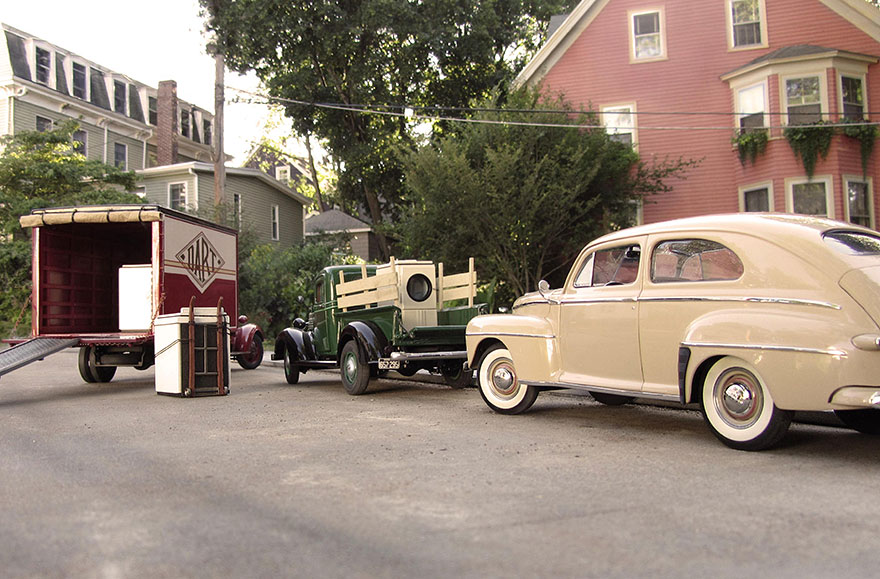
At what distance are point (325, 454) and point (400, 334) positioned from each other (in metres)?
4.33

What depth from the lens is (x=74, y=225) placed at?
13602mm

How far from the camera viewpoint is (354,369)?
35.5 ft

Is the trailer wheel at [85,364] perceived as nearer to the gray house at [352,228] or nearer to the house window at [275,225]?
the house window at [275,225]

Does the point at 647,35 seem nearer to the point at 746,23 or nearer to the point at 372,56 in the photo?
the point at 746,23

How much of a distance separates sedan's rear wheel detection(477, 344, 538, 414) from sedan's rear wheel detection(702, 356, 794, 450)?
2317 millimetres

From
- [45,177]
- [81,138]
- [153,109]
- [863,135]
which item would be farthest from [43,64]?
[863,135]

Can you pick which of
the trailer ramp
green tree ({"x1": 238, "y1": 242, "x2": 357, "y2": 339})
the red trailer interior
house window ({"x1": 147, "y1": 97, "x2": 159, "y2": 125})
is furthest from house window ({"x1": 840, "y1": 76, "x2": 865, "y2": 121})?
house window ({"x1": 147, "y1": 97, "x2": 159, "y2": 125})

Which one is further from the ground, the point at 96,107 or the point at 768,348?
the point at 96,107

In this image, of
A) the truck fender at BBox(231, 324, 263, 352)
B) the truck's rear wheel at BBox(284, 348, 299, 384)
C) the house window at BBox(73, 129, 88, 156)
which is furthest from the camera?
the house window at BBox(73, 129, 88, 156)

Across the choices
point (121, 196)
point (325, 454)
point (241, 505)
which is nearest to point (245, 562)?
point (241, 505)

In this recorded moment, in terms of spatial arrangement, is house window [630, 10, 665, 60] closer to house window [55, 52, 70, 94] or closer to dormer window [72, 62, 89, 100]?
house window [55, 52, 70, 94]

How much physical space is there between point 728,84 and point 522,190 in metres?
7.76

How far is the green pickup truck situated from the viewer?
10500 millimetres

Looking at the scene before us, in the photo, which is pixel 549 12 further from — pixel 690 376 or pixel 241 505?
pixel 241 505
